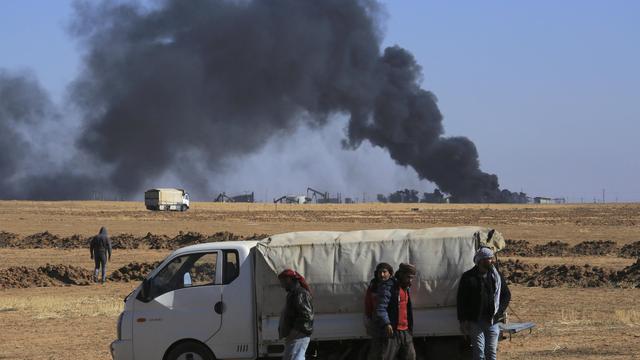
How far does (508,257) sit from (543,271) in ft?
27.1

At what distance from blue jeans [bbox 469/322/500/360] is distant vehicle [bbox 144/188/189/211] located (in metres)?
86.6

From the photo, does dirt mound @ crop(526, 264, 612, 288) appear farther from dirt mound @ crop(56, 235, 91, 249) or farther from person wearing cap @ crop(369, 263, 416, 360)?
dirt mound @ crop(56, 235, 91, 249)

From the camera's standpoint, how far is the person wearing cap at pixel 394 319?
39.0 feet

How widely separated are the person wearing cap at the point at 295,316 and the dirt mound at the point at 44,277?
59.8ft

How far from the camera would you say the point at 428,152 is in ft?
383

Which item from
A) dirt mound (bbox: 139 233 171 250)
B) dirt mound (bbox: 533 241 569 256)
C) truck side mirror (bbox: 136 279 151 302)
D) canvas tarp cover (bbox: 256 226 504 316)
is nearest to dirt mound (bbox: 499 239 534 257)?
dirt mound (bbox: 533 241 569 256)

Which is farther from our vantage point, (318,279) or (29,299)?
(29,299)

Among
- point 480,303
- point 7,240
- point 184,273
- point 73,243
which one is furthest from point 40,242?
point 480,303

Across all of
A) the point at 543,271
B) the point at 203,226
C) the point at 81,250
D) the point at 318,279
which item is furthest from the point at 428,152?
the point at 318,279

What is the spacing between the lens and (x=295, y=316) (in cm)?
1198

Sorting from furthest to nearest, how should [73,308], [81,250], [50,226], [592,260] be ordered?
[50,226] < [81,250] < [592,260] < [73,308]

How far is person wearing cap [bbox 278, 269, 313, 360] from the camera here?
39.1ft

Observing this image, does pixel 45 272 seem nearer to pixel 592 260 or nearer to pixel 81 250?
pixel 81 250

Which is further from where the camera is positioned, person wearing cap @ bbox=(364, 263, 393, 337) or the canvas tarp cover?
the canvas tarp cover
